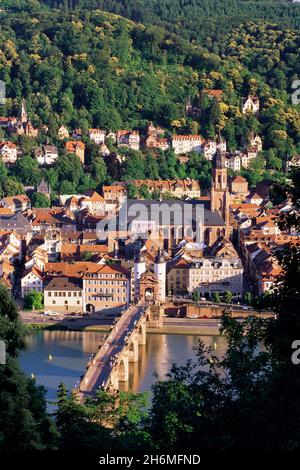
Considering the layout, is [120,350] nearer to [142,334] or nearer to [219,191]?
[142,334]

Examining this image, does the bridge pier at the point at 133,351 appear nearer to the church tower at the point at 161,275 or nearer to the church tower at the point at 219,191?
the church tower at the point at 161,275

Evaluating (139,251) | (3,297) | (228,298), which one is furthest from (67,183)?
(3,297)

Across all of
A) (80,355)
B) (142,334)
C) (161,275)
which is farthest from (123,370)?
(161,275)

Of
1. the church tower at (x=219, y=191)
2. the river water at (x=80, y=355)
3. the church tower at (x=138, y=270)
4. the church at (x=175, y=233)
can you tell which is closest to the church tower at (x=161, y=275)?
the church at (x=175, y=233)

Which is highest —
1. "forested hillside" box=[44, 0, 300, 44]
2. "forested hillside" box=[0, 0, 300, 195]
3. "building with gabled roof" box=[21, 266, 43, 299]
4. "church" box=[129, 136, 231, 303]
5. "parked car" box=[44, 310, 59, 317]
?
"forested hillside" box=[44, 0, 300, 44]

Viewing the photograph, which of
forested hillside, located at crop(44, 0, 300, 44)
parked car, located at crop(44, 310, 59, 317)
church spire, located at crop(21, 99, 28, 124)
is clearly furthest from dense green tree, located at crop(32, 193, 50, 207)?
forested hillside, located at crop(44, 0, 300, 44)

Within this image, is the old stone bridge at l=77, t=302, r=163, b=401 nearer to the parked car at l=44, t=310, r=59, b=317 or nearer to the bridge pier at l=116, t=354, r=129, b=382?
the bridge pier at l=116, t=354, r=129, b=382

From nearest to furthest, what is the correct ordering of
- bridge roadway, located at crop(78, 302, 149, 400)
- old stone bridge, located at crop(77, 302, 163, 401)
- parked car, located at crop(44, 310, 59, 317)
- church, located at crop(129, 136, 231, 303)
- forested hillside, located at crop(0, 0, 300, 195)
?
bridge roadway, located at crop(78, 302, 149, 400), old stone bridge, located at crop(77, 302, 163, 401), parked car, located at crop(44, 310, 59, 317), church, located at crop(129, 136, 231, 303), forested hillside, located at crop(0, 0, 300, 195)
